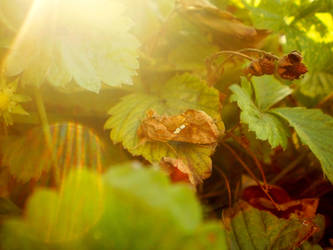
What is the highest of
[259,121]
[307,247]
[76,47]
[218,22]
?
[218,22]

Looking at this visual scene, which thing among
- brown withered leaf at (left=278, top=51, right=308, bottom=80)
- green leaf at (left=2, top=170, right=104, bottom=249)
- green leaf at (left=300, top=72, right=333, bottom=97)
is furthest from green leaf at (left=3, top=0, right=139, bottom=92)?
green leaf at (left=300, top=72, right=333, bottom=97)

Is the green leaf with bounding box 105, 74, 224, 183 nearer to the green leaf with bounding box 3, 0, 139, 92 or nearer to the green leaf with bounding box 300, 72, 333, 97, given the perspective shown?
the green leaf with bounding box 3, 0, 139, 92

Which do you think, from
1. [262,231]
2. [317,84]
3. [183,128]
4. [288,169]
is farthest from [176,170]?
[317,84]

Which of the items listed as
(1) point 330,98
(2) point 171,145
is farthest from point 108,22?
(1) point 330,98

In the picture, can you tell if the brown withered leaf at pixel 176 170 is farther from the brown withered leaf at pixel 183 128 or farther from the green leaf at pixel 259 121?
the green leaf at pixel 259 121

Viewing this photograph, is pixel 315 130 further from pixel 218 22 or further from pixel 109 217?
pixel 109 217

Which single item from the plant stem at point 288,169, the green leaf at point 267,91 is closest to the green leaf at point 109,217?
the green leaf at point 267,91
